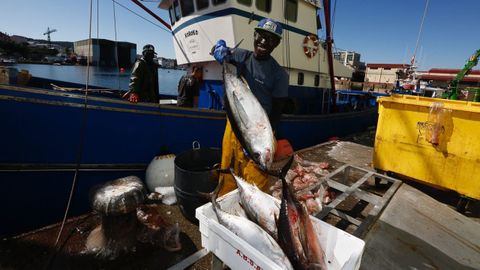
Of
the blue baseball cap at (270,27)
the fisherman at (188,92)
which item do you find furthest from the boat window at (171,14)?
the blue baseball cap at (270,27)

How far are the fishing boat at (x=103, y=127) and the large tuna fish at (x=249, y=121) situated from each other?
1.04 meters

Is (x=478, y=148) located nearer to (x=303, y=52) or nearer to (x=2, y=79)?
(x=303, y=52)

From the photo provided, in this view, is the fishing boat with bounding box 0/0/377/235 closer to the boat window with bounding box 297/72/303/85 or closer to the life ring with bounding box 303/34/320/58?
the life ring with bounding box 303/34/320/58

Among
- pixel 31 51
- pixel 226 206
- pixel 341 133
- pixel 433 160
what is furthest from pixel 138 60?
pixel 31 51

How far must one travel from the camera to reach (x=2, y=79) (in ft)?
11.9

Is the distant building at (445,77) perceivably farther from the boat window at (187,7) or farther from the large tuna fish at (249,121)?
the large tuna fish at (249,121)

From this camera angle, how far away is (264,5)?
231 inches

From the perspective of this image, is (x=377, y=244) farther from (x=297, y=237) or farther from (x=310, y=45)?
(x=310, y=45)

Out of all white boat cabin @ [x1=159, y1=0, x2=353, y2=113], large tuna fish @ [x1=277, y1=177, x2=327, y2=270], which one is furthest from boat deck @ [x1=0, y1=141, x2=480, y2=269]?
white boat cabin @ [x1=159, y1=0, x2=353, y2=113]

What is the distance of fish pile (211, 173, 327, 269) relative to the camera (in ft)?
4.72

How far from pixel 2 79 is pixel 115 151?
6.56ft

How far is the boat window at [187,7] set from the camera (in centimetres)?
609

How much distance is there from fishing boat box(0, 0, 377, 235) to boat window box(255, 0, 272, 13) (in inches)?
0.9

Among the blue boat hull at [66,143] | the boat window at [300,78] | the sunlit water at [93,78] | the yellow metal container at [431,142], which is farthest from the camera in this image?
the sunlit water at [93,78]
